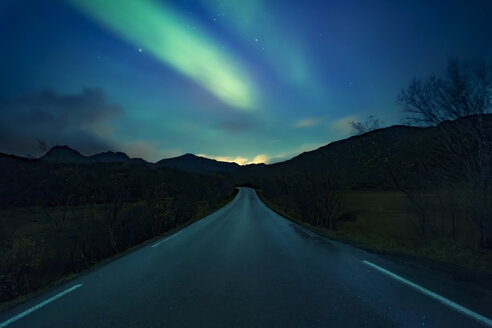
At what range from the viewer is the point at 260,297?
3.75 meters

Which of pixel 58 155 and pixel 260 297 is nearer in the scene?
pixel 260 297

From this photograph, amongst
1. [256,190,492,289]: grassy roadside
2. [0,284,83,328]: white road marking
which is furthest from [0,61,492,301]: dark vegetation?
[0,284,83,328]: white road marking

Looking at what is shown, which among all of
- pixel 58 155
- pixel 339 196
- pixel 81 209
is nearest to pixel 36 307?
pixel 58 155

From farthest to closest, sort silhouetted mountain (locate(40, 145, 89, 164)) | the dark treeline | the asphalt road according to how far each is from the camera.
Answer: silhouetted mountain (locate(40, 145, 89, 164)) < the dark treeline < the asphalt road

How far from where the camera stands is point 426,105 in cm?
948

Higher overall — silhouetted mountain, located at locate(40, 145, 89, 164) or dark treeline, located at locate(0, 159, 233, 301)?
silhouetted mountain, located at locate(40, 145, 89, 164)

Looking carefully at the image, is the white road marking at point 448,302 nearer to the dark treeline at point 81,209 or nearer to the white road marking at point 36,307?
the white road marking at point 36,307

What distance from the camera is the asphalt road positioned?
3023 millimetres

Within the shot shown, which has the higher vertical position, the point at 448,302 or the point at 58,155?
the point at 58,155

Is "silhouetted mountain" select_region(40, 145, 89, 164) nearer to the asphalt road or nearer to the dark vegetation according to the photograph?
the dark vegetation

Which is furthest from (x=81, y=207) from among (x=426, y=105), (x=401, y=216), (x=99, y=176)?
(x=401, y=216)

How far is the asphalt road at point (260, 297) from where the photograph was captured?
3023mm

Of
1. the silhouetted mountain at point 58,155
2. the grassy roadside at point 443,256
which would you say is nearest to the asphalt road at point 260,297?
the grassy roadside at point 443,256

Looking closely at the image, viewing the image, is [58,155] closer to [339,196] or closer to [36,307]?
[36,307]
